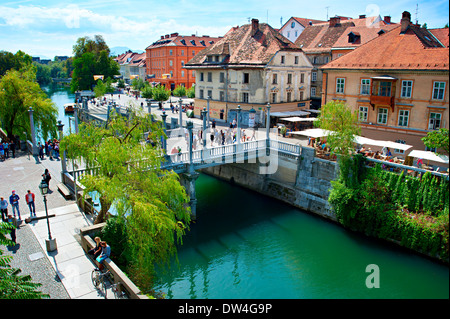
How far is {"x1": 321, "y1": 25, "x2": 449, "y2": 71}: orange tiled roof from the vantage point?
96.9 ft

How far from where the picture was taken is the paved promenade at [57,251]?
45.9 ft

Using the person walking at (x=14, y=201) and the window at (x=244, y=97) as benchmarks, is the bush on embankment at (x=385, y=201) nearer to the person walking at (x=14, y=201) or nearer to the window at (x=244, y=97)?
the person walking at (x=14, y=201)

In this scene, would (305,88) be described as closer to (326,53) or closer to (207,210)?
(326,53)

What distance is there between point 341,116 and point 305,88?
2242cm

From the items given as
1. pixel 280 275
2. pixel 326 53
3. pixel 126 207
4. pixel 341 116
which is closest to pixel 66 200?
pixel 126 207

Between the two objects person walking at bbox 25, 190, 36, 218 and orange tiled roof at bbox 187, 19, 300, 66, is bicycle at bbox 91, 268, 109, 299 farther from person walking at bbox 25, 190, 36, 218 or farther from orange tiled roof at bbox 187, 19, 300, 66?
orange tiled roof at bbox 187, 19, 300, 66

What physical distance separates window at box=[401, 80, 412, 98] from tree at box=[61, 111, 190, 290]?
23896mm

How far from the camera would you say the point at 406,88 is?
31.4 metres

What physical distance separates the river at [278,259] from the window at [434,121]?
12.8m

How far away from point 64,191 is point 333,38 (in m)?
45.5

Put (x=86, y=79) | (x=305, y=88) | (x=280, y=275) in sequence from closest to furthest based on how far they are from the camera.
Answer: (x=280, y=275) → (x=305, y=88) → (x=86, y=79)

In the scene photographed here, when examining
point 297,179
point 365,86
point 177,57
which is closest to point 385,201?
point 297,179

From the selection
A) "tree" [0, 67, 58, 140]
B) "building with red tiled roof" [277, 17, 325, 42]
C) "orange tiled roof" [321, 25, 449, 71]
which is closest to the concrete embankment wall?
"orange tiled roof" [321, 25, 449, 71]

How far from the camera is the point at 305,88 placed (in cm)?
5088
